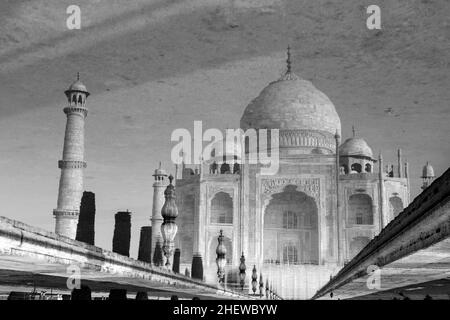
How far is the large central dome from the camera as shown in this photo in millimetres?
43062

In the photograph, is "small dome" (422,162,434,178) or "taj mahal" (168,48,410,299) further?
"small dome" (422,162,434,178)

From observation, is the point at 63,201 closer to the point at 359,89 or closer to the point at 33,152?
the point at 33,152

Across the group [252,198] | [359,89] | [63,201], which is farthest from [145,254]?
[252,198]

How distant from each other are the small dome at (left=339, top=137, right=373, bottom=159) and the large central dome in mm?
1473

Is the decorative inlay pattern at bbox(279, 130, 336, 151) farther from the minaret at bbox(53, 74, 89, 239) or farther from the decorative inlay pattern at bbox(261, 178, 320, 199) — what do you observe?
the minaret at bbox(53, 74, 89, 239)

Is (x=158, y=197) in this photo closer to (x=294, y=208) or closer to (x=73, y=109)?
(x=294, y=208)

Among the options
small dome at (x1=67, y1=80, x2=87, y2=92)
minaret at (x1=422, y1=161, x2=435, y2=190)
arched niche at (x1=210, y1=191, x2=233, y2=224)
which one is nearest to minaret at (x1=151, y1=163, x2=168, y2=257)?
arched niche at (x1=210, y1=191, x2=233, y2=224)

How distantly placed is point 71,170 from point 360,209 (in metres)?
21.5

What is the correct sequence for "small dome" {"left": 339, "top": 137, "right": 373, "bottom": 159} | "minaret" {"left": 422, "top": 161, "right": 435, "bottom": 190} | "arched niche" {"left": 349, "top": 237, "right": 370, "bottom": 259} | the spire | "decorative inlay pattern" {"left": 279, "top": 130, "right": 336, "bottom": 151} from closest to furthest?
"arched niche" {"left": 349, "top": 237, "right": 370, "bottom": 259}
"decorative inlay pattern" {"left": 279, "top": 130, "right": 336, "bottom": 151}
"small dome" {"left": 339, "top": 137, "right": 373, "bottom": 159}
"minaret" {"left": 422, "top": 161, "right": 435, "bottom": 190}
the spire

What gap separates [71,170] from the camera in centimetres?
2448

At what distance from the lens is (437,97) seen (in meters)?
33.3

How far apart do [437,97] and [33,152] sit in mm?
23406

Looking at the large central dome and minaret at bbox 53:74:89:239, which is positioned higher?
the large central dome

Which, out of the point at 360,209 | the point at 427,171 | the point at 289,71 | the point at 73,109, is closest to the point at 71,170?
the point at 73,109
